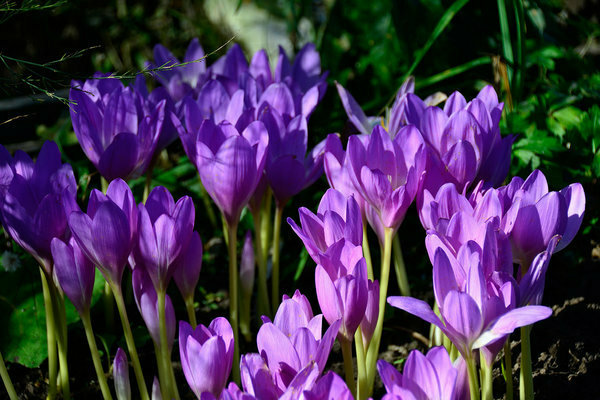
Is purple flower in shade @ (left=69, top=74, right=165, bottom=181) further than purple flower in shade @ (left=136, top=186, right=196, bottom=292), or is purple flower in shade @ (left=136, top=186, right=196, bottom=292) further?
purple flower in shade @ (left=69, top=74, right=165, bottom=181)

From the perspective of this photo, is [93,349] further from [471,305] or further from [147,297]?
[471,305]

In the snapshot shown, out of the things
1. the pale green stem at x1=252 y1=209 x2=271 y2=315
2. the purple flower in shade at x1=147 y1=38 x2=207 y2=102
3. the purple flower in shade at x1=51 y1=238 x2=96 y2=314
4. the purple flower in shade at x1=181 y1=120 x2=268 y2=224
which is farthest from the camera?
the purple flower in shade at x1=147 y1=38 x2=207 y2=102

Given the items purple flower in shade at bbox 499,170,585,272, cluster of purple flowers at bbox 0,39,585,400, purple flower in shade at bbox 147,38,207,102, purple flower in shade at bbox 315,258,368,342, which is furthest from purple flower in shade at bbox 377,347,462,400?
purple flower in shade at bbox 147,38,207,102

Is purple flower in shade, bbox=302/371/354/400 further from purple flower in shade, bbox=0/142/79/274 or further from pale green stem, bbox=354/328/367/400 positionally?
purple flower in shade, bbox=0/142/79/274

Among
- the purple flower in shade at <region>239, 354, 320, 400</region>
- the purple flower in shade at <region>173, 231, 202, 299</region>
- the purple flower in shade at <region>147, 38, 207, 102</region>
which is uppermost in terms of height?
the purple flower in shade at <region>147, 38, 207, 102</region>

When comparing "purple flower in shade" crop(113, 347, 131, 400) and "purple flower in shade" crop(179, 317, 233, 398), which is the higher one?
"purple flower in shade" crop(179, 317, 233, 398)

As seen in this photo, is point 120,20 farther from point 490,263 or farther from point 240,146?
point 490,263

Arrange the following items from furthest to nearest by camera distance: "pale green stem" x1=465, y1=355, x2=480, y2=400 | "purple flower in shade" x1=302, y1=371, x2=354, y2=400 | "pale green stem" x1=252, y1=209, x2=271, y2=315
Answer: "pale green stem" x1=252, y1=209, x2=271, y2=315 → "pale green stem" x1=465, y1=355, x2=480, y2=400 → "purple flower in shade" x1=302, y1=371, x2=354, y2=400

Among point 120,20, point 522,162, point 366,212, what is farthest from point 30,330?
point 120,20
